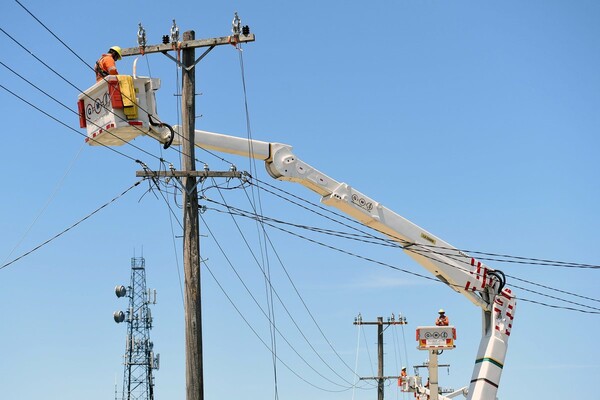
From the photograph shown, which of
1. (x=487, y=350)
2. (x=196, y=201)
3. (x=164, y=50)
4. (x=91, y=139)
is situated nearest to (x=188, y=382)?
(x=196, y=201)

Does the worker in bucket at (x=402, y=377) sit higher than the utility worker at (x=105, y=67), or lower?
lower

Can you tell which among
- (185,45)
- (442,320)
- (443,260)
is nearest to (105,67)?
(185,45)

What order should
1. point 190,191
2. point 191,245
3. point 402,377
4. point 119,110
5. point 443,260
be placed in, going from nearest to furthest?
point 119,110 → point 191,245 → point 190,191 → point 443,260 → point 402,377

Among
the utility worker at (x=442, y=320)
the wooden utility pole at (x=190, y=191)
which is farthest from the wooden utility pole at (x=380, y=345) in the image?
the wooden utility pole at (x=190, y=191)

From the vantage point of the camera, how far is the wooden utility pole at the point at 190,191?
19.7m

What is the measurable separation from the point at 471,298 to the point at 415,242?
1.94m

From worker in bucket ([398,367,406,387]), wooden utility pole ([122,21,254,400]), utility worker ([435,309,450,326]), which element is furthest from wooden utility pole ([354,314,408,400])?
wooden utility pole ([122,21,254,400])

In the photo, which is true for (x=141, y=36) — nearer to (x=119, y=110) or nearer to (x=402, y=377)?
(x=119, y=110)

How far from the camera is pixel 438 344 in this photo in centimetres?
3180

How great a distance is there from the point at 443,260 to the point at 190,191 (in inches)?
279

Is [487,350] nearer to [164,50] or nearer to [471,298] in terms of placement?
[471,298]

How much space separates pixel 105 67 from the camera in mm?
19438

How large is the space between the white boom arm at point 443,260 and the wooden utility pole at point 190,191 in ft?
8.13

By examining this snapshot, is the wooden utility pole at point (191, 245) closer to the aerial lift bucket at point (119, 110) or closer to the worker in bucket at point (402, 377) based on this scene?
the aerial lift bucket at point (119, 110)
